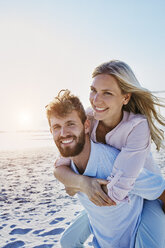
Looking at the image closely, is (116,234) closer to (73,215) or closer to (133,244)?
(133,244)

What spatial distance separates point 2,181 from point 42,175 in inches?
53.7

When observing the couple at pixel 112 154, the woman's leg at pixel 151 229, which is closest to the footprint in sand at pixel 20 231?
the couple at pixel 112 154

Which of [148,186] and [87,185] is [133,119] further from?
[87,185]

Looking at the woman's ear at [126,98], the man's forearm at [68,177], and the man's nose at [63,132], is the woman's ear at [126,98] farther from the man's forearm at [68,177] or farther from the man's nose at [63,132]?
the man's forearm at [68,177]

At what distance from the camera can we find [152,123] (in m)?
2.73

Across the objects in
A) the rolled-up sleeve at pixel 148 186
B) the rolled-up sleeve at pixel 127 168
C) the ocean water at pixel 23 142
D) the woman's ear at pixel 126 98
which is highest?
the woman's ear at pixel 126 98

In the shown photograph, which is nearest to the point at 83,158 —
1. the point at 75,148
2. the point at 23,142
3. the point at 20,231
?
the point at 75,148

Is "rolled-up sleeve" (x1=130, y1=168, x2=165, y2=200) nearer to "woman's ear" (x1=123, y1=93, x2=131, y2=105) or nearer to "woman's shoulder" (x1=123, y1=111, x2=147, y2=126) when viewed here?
"woman's shoulder" (x1=123, y1=111, x2=147, y2=126)

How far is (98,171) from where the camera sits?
2.45 m

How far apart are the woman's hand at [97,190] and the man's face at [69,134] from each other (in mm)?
415

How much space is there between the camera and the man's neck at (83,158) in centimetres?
260

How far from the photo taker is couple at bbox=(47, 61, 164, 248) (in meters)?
2.23

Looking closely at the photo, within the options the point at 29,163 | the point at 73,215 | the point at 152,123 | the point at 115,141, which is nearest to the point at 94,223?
the point at 115,141

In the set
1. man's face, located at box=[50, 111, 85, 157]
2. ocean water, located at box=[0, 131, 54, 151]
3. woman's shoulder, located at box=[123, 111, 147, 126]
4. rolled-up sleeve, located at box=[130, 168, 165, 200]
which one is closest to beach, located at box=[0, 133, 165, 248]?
rolled-up sleeve, located at box=[130, 168, 165, 200]
